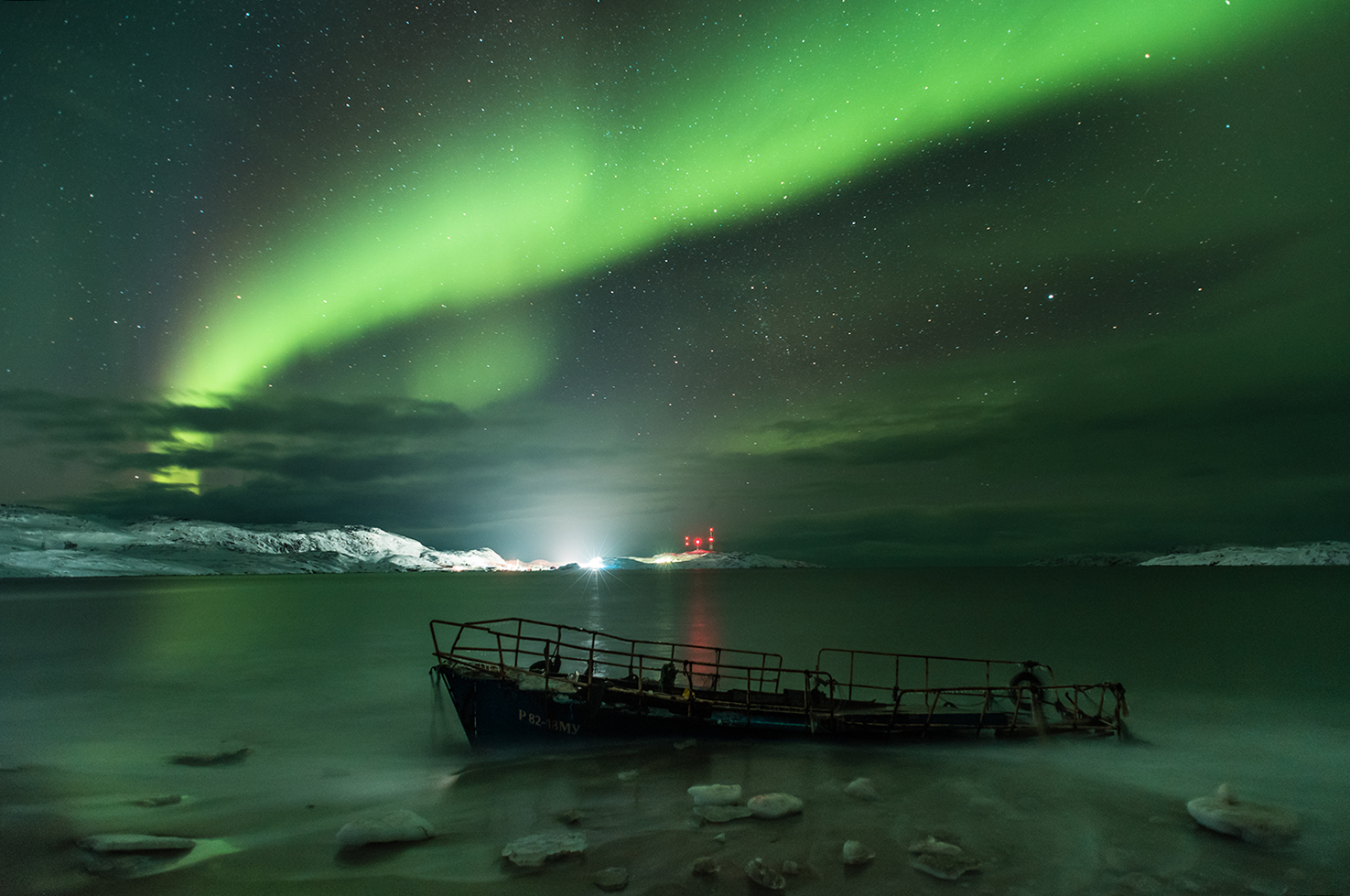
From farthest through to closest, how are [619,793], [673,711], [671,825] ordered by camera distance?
[673,711], [619,793], [671,825]

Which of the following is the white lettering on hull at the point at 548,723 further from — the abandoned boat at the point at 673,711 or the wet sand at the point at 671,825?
the wet sand at the point at 671,825

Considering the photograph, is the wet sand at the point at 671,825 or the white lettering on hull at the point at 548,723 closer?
the wet sand at the point at 671,825

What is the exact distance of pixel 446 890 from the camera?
1241cm

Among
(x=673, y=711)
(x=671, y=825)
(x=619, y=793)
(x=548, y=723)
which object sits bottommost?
(x=619, y=793)

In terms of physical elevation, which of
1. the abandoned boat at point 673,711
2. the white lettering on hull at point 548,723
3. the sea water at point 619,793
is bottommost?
the sea water at point 619,793

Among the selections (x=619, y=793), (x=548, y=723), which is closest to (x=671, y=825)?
(x=619, y=793)

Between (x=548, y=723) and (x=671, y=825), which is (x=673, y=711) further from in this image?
(x=671, y=825)

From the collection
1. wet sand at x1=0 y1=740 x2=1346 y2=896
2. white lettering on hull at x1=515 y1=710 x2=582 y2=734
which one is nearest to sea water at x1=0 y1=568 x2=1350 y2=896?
wet sand at x1=0 y1=740 x2=1346 y2=896

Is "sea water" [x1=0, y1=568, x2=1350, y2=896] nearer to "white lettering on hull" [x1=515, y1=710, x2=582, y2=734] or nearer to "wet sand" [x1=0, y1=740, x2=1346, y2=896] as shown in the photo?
"wet sand" [x1=0, y1=740, x2=1346, y2=896]

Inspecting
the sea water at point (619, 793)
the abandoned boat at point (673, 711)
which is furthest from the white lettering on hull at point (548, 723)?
the sea water at point (619, 793)

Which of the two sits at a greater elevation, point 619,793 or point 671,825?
point 671,825

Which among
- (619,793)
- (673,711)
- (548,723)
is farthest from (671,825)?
(548,723)

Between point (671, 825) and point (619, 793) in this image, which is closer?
point (671, 825)

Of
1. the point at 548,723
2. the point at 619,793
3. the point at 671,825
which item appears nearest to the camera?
the point at 671,825
